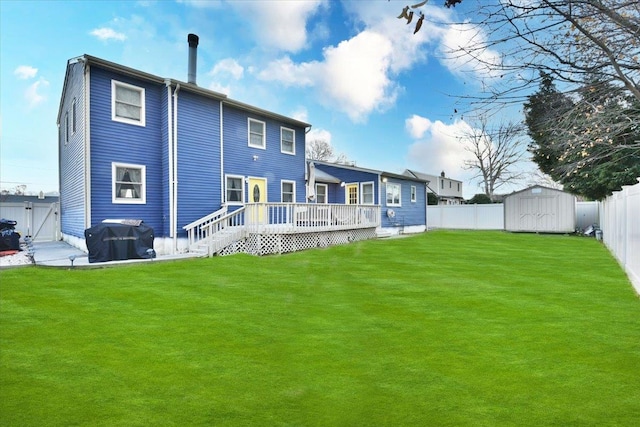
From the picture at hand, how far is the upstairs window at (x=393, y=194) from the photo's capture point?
2141 cm

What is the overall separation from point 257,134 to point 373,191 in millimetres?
8003

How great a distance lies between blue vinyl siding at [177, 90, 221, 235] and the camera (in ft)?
41.4

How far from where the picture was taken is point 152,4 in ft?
43.2

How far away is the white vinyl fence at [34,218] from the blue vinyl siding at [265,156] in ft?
28.3

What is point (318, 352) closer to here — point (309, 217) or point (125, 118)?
point (309, 217)

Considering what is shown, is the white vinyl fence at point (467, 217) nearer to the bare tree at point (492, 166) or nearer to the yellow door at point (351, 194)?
the yellow door at point (351, 194)

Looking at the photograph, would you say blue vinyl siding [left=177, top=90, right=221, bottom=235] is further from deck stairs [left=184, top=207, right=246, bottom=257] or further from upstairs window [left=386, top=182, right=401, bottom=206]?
upstairs window [left=386, top=182, right=401, bottom=206]

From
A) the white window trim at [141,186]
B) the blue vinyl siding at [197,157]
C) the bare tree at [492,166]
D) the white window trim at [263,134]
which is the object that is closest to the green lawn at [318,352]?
the white window trim at [141,186]

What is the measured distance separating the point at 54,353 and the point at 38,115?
17.8 m

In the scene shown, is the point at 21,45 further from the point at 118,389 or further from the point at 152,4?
the point at 118,389

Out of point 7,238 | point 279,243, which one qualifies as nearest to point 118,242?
point 7,238

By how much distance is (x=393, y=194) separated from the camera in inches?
858

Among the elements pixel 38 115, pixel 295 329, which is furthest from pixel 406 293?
pixel 38 115

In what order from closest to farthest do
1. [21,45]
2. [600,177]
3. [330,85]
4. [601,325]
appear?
[601,325]
[21,45]
[600,177]
[330,85]
